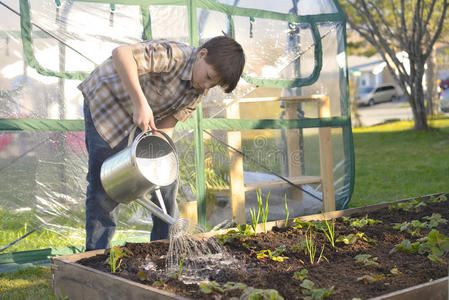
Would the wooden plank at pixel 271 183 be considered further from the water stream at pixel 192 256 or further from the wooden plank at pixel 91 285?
the wooden plank at pixel 91 285

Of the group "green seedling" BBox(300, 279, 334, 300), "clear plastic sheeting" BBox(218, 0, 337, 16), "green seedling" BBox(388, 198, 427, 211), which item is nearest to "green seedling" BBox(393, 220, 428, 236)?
"green seedling" BBox(388, 198, 427, 211)

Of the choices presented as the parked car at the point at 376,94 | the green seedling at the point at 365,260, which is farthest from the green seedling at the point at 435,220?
the parked car at the point at 376,94

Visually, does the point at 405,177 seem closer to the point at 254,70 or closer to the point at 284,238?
the point at 254,70

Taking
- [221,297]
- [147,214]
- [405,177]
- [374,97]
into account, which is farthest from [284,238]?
[374,97]

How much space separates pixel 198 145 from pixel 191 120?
0.54 feet

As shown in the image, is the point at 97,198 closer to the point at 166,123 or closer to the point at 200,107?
the point at 166,123

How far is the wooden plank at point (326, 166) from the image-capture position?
13.6ft

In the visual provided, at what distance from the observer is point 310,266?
7.09 feet

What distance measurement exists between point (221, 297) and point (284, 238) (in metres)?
0.92

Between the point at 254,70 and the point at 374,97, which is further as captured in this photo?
the point at 374,97

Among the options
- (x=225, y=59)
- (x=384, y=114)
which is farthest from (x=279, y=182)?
(x=384, y=114)

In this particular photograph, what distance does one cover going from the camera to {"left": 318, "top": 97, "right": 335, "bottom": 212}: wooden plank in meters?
4.14

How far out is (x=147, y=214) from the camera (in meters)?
3.49

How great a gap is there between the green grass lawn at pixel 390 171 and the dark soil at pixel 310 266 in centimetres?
54
